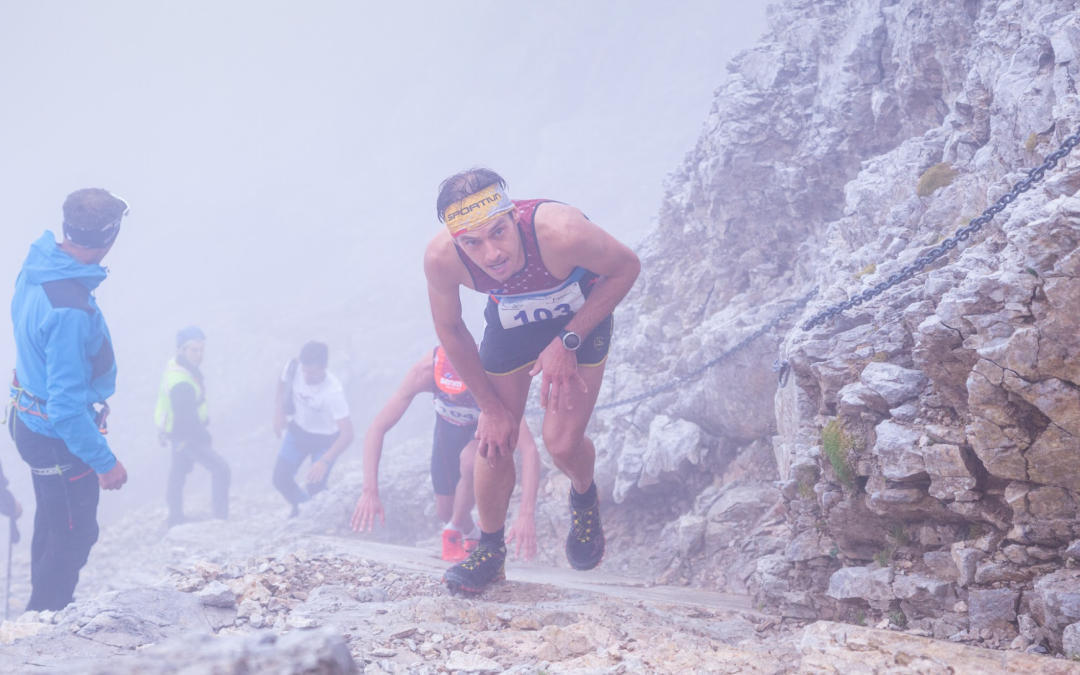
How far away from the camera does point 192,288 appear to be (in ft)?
215

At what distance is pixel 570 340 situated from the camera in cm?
431

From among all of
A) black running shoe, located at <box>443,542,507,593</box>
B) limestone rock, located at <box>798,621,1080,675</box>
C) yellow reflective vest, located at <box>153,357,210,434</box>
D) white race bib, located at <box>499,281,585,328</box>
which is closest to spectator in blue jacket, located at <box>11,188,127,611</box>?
black running shoe, located at <box>443,542,507,593</box>

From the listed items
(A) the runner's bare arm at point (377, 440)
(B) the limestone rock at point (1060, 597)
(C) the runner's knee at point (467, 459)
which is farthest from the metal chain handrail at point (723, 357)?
(B) the limestone rock at point (1060, 597)

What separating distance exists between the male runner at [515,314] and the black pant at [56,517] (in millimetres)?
3409

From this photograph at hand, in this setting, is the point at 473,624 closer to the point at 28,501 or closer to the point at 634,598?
the point at 634,598

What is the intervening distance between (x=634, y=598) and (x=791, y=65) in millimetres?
7355

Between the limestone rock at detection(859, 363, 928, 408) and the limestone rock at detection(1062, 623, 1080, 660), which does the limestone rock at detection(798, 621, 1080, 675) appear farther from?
the limestone rock at detection(859, 363, 928, 408)

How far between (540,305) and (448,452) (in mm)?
3925

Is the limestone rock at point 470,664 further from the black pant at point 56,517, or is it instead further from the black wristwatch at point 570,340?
the black pant at point 56,517

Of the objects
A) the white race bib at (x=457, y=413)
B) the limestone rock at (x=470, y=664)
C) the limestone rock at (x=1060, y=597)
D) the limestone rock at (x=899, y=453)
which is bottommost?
the limestone rock at (x=470, y=664)

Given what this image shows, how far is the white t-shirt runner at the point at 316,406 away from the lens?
12.2 metres

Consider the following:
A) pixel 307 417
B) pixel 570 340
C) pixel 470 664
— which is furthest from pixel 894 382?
pixel 307 417

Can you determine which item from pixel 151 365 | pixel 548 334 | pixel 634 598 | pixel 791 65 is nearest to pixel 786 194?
pixel 791 65

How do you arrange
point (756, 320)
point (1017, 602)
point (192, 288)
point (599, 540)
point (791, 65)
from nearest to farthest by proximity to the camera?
point (1017, 602)
point (599, 540)
point (756, 320)
point (791, 65)
point (192, 288)
